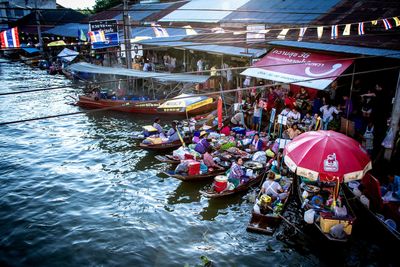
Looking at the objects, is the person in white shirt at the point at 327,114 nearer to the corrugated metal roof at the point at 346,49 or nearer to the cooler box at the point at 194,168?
the corrugated metal roof at the point at 346,49

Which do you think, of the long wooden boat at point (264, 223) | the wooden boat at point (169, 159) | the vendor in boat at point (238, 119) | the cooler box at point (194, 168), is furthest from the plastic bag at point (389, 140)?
the wooden boat at point (169, 159)

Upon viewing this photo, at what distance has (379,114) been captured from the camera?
1504 centimetres

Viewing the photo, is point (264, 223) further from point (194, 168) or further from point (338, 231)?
point (194, 168)

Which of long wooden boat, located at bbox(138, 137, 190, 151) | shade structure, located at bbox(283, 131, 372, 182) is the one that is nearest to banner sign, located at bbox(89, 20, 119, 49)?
long wooden boat, located at bbox(138, 137, 190, 151)

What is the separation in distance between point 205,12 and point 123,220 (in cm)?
2279

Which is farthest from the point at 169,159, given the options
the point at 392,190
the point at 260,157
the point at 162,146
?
the point at 392,190

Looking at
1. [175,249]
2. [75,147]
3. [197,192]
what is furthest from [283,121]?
[75,147]

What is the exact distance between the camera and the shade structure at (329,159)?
9398 mm

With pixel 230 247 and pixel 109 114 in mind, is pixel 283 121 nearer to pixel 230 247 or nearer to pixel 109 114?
pixel 230 247

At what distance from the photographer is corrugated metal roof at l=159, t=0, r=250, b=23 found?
27109 mm

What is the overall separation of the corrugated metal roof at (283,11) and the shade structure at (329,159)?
999 centimetres

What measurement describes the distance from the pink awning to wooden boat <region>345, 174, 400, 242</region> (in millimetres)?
4872

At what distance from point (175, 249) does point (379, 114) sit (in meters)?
11.3

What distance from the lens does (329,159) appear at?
31.1 ft
